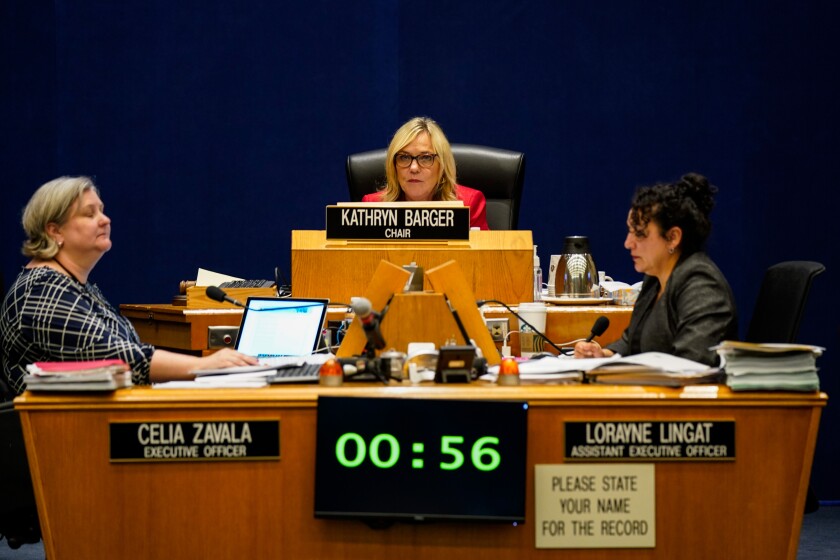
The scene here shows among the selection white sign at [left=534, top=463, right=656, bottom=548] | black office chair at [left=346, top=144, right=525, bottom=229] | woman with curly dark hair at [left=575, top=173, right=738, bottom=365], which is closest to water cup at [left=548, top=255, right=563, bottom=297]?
woman with curly dark hair at [left=575, top=173, right=738, bottom=365]

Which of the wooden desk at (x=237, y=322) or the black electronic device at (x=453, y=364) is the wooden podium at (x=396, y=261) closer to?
the wooden desk at (x=237, y=322)

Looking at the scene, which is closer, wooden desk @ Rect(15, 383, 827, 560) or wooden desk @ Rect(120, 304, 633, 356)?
wooden desk @ Rect(15, 383, 827, 560)

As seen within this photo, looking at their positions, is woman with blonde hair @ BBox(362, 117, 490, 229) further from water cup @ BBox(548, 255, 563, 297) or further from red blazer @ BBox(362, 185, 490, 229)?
water cup @ BBox(548, 255, 563, 297)

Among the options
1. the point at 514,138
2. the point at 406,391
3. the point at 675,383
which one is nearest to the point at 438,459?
the point at 406,391

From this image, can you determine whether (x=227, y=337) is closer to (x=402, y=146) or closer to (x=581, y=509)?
(x=402, y=146)

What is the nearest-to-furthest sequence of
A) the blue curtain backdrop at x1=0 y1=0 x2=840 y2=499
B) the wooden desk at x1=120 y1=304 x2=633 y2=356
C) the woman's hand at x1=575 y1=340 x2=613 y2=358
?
the woman's hand at x1=575 y1=340 x2=613 y2=358, the wooden desk at x1=120 y1=304 x2=633 y2=356, the blue curtain backdrop at x1=0 y1=0 x2=840 y2=499

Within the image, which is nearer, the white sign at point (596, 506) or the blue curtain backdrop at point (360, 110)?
the white sign at point (596, 506)

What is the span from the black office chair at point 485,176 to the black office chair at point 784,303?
64.5 inches

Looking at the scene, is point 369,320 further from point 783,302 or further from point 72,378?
point 783,302

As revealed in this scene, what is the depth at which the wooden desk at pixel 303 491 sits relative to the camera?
2.04m

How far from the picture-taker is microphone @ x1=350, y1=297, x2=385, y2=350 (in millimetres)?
2160

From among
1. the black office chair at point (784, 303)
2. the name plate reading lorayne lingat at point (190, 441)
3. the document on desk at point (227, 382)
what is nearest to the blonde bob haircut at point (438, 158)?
the black office chair at point (784, 303)

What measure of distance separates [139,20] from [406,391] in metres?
3.51

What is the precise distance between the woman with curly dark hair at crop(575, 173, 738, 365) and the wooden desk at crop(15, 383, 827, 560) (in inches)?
17.2
